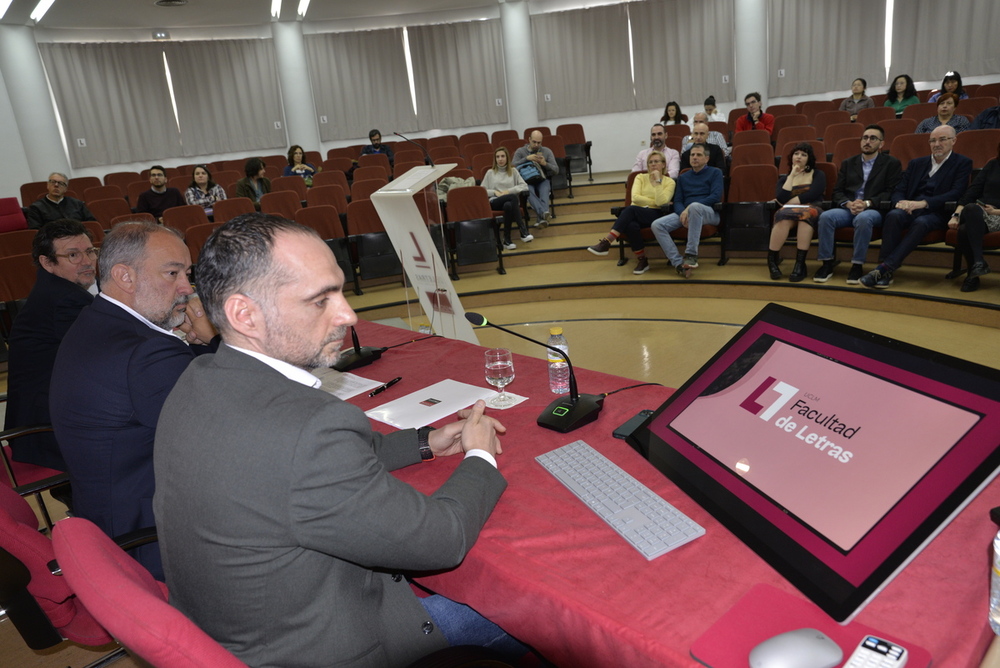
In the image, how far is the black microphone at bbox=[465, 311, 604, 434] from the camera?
174cm

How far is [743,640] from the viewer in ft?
3.16

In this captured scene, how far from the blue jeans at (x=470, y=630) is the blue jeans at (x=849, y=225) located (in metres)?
4.89

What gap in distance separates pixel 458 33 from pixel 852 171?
9.02 m

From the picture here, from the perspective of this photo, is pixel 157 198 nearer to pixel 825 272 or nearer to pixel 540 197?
pixel 540 197

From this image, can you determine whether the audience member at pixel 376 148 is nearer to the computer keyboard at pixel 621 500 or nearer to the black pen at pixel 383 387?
the black pen at pixel 383 387

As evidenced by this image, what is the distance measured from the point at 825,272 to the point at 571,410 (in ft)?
14.7

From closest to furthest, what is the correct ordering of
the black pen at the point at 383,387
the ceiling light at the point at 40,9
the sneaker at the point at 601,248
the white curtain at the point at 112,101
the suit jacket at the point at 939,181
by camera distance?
1. the black pen at the point at 383,387
2. the suit jacket at the point at 939,181
3. the sneaker at the point at 601,248
4. the ceiling light at the point at 40,9
5. the white curtain at the point at 112,101

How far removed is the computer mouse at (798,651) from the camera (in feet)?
2.85

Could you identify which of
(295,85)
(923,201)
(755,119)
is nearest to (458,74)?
(295,85)

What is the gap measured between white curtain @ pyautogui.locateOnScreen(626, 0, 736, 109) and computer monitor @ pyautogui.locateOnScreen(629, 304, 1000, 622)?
37.6 ft

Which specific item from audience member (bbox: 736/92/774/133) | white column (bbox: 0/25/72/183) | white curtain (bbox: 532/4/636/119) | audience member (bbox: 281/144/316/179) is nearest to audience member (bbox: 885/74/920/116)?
audience member (bbox: 736/92/774/133)

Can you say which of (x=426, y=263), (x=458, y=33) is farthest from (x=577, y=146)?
(x=426, y=263)

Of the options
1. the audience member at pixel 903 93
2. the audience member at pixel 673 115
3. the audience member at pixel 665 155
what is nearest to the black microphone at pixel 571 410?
the audience member at pixel 665 155

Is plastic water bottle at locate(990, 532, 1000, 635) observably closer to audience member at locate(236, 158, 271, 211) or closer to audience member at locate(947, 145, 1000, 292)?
audience member at locate(947, 145, 1000, 292)
